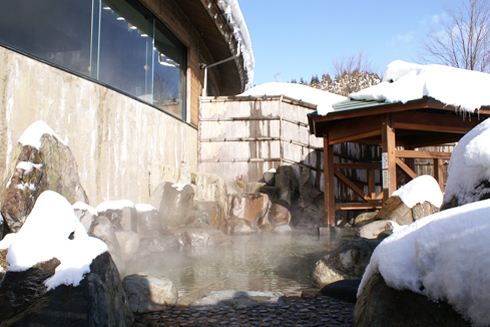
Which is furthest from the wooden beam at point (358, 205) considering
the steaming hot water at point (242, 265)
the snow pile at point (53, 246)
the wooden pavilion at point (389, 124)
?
the snow pile at point (53, 246)

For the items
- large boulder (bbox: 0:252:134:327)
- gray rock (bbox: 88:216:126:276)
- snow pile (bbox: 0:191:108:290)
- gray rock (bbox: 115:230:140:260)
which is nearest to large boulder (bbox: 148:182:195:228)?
gray rock (bbox: 115:230:140:260)

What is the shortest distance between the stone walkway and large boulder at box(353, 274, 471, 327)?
865mm

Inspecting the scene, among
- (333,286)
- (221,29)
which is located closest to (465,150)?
(333,286)

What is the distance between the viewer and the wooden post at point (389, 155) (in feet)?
21.7

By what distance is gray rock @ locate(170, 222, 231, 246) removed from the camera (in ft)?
22.6

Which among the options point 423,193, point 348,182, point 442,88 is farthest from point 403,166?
point 348,182

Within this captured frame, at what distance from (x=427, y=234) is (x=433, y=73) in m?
5.50

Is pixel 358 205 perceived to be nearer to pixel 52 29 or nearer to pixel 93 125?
pixel 93 125

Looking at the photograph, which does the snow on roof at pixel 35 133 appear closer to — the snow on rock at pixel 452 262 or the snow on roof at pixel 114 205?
the snow on roof at pixel 114 205

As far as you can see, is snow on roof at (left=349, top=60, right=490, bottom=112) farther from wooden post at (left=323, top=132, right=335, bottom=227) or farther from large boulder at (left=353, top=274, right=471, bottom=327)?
large boulder at (left=353, top=274, right=471, bottom=327)

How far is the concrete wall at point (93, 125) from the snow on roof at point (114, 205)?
0.35ft

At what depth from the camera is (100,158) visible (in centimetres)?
613

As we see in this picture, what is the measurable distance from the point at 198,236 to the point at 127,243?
1.64m

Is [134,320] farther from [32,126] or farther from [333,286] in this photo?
[32,126]
